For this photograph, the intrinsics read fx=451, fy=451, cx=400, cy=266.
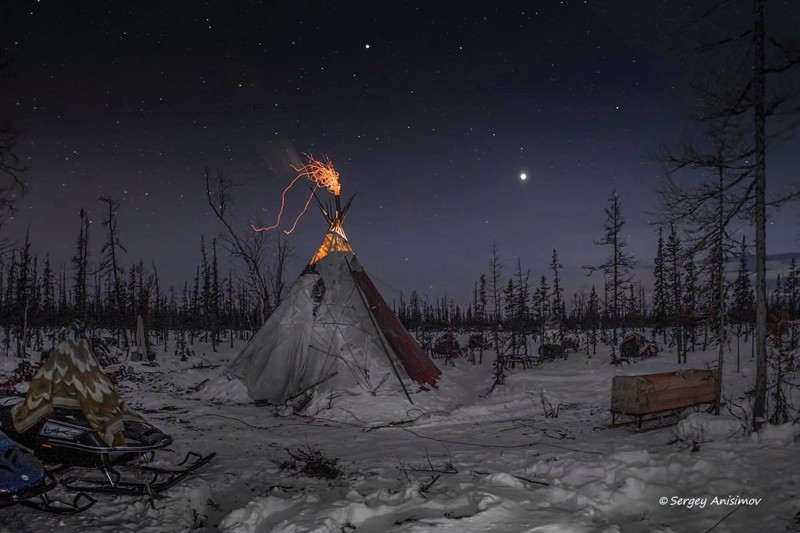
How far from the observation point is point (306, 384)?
12.6m

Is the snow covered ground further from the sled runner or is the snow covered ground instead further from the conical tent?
the conical tent

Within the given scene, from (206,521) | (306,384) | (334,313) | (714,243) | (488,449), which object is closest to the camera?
(206,521)

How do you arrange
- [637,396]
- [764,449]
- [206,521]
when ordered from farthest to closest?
1. [637,396]
2. [764,449]
3. [206,521]

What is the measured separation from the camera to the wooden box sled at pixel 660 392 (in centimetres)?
941

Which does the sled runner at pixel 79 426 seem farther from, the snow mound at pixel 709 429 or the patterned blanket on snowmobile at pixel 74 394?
the snow mound at pixel 709 429

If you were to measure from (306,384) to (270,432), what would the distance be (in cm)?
301

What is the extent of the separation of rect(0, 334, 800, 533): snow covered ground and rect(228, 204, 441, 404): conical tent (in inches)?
55.3

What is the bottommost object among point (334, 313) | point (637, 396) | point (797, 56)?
point (637, 396)

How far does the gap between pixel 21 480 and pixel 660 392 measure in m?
10.6

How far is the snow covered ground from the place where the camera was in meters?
4.76

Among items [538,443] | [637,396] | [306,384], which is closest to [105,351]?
[306,384]

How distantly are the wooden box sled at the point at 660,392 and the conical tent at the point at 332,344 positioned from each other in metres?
5.00

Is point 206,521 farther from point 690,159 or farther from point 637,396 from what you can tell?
point 690,159

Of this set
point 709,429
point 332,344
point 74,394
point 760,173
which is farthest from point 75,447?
point 760,173
